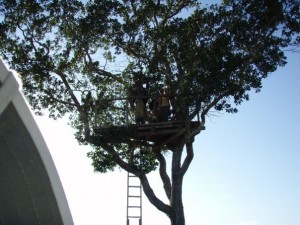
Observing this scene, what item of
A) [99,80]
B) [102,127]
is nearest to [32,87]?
[99,80]

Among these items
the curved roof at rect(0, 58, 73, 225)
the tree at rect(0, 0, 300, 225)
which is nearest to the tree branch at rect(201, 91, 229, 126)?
the tree at rect(0, 0, 300, 225)

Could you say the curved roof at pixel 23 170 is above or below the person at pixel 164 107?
below

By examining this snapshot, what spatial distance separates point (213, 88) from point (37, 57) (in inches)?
325

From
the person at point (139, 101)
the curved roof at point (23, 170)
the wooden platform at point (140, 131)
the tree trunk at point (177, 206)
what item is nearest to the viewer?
the curved roof at point (23, 170)

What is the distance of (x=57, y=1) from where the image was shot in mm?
18875

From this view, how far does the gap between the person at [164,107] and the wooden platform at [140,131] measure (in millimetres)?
514

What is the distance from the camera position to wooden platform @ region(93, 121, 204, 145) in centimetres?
1633

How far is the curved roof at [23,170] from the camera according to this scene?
784cm

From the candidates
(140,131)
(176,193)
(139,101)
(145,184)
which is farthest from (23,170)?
(176,193)

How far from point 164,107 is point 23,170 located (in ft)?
28.4

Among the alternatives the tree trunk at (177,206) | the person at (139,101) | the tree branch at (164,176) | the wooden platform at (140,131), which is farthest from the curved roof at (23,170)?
the tree branch at (164,176)

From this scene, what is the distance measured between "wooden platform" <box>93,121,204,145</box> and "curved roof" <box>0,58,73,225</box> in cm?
686

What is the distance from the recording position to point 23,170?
883 cm

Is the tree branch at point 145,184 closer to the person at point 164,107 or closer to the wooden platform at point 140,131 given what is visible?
the wooden platform at point 140,131
